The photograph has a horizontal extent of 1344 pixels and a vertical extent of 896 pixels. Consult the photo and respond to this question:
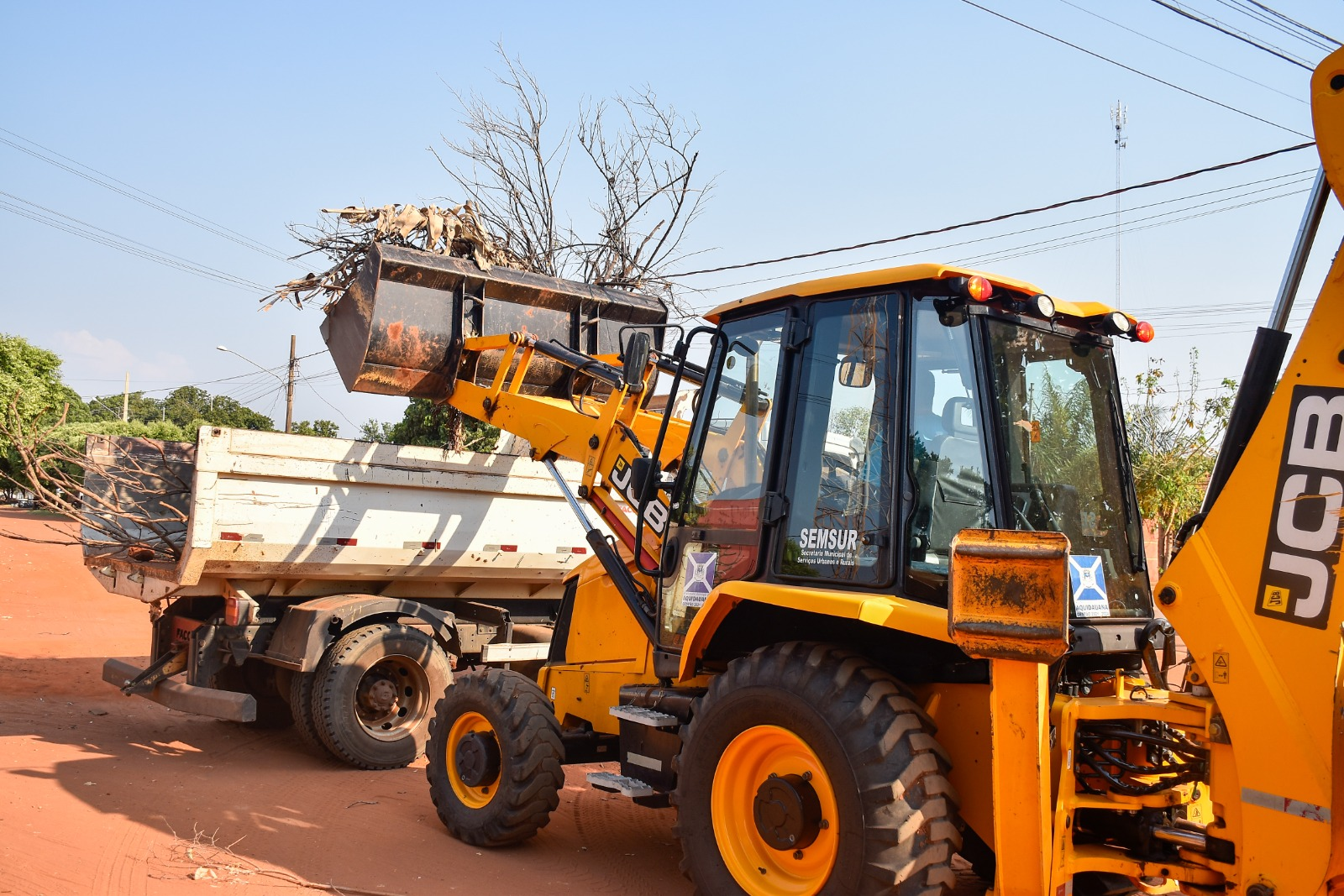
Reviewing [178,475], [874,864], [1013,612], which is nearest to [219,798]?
[178,475]

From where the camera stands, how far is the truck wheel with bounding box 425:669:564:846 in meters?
5.68

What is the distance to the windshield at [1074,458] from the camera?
13.8 ft

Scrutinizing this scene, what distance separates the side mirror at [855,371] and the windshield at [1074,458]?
1.66 feet

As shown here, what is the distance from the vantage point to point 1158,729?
3.98 m

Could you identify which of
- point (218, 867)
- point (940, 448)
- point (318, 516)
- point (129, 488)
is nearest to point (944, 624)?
point (940, 448)

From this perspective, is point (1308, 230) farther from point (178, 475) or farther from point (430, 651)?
point (178, 475)

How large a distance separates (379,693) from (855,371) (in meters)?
5.23

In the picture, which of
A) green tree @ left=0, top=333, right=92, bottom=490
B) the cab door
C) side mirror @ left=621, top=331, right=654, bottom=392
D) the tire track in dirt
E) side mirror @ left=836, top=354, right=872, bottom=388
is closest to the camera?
side mirror @ left=836, top=354, right=872, bottom=388

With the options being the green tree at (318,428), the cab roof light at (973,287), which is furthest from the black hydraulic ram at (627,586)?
the green tree at (318,428)

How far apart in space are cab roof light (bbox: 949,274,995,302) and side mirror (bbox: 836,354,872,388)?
0.46 metres

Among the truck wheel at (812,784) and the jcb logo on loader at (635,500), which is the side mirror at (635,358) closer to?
the jcb logo on loader at (635,500)

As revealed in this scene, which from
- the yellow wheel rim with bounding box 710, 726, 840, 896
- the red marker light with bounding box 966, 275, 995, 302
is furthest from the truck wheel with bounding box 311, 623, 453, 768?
the red marker light with bounding box 966, 275, 995, 302

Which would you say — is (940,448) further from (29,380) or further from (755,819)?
(29,380)

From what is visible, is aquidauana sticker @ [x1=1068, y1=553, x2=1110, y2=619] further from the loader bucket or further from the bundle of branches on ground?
the bundle of branches on ground
